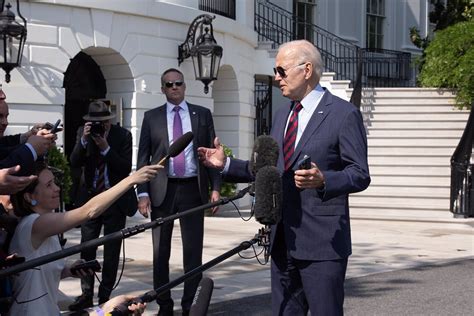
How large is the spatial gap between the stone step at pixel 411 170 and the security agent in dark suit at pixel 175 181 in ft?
37.7

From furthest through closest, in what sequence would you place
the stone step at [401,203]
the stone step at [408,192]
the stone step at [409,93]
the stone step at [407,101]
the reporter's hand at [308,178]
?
the stone step at [409,93] → the stone step at [407,101] → the stone step at [408,192] → the stone step at [401,203] → the reporter's hand at [308,178]

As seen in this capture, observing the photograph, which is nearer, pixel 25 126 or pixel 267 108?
pixel 25 126

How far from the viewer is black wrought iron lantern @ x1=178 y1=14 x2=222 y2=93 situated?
17312mm

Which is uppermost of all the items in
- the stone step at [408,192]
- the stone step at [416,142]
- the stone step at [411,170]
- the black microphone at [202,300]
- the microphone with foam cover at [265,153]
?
the microphone with foam cover at [265,153]

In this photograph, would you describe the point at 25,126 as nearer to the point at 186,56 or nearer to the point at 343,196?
the point at 186,56

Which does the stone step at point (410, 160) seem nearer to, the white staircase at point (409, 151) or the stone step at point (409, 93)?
the white staircase at point (409, 151)

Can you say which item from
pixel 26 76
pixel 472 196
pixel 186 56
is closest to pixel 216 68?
pixel 186 56

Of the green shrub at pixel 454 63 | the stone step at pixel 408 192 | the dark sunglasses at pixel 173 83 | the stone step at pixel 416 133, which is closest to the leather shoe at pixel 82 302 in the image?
the dark sunglasses at pixel 173 83

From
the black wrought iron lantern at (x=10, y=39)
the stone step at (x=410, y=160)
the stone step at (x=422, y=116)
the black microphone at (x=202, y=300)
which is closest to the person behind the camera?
the black microphone at (x=202, y=300)

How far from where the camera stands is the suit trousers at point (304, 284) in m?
4.99

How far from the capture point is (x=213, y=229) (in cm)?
1516

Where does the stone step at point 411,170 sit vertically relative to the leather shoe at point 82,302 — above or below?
above

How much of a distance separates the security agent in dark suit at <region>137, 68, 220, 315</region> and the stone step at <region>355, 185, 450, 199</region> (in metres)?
11.0

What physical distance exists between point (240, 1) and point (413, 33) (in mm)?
8564
